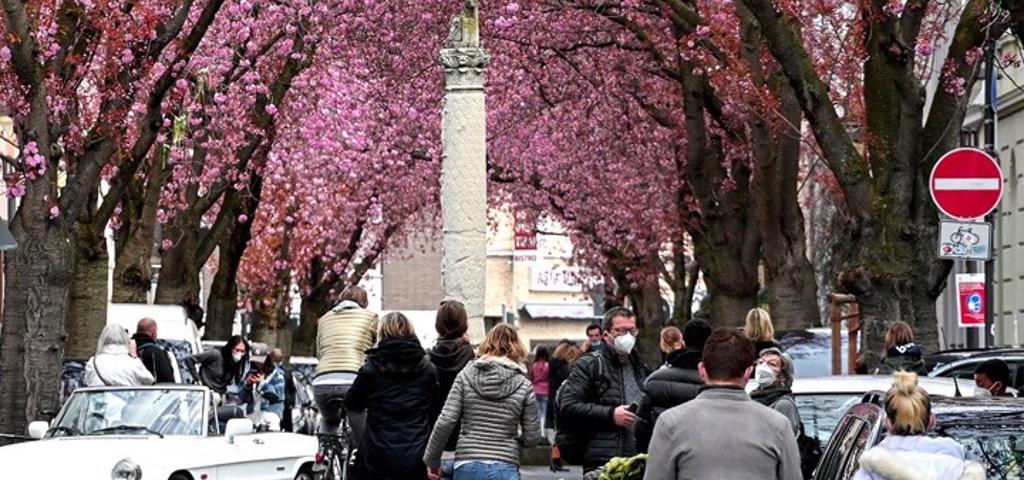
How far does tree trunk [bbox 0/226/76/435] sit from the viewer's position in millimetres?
23578

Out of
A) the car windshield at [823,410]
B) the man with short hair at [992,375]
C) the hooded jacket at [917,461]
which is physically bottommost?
the hooded jacket at [917,461]

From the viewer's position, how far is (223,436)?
19.8m

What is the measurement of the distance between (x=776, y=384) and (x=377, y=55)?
20.7 m

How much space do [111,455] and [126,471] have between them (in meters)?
0.28

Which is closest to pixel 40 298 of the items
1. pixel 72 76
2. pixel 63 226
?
pixel 63 226

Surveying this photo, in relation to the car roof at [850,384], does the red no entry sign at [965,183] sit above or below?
above

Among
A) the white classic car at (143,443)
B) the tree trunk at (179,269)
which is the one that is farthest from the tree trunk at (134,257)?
the white classic car at (143,443)

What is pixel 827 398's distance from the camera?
15.9 metres

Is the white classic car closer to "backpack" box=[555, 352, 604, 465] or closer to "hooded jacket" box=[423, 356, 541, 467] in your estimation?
"backpack" box=[555, 352, 604, 465]

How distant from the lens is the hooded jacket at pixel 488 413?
522 inches

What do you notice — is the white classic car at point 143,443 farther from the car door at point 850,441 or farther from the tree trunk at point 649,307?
the tree trunk at point 649,307

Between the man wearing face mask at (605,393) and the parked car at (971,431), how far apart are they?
3.52m

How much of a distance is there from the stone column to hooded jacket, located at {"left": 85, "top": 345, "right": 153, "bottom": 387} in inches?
106

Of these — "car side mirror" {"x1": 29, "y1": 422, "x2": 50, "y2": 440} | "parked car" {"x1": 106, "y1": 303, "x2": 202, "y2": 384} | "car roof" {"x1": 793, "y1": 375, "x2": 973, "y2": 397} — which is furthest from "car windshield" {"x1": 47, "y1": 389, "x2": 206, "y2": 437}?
"parked car" {"x1": 106, "y1": 303, "x2": 202, "y2": 384}
